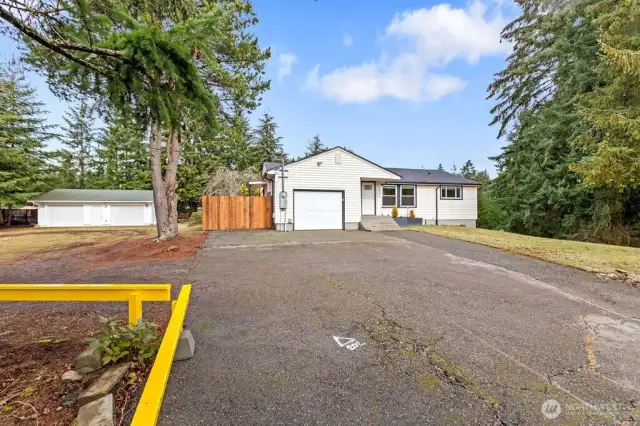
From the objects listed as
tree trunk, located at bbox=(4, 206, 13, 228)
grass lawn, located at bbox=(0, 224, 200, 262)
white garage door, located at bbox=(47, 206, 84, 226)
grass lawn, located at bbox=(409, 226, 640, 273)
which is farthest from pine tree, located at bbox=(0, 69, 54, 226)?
grass lawn, located at bbox=(409, 226, 640, 273)

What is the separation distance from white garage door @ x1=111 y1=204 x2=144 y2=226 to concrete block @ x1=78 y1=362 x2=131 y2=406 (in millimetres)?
27284

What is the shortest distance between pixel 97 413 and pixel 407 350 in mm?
2439

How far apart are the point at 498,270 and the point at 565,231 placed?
41.7ft

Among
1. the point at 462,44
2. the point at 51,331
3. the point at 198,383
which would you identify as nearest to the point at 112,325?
the point at 198,383

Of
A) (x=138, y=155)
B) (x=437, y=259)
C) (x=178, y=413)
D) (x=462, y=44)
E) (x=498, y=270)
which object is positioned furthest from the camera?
(x=138, y=155)

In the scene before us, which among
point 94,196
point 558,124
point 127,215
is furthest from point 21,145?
point 558,124

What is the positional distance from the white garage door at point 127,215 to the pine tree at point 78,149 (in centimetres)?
1090

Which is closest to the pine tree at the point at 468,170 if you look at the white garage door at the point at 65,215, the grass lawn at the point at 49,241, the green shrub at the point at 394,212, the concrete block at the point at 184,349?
the green shrub at the point at 394,212

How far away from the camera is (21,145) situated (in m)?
23.3

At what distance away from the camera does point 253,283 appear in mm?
5402

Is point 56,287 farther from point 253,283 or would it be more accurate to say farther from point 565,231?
point 565,231

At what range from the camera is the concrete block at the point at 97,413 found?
1.80m

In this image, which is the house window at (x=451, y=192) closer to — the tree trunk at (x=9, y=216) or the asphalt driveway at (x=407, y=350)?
the asphalt driveway at (x=407, y=350)

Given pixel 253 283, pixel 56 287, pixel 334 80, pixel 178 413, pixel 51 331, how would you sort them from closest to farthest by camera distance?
pixel 178 413 → pixel 56 287 → pixel 51 331 → pixel 253 283 → pixel 334 80
